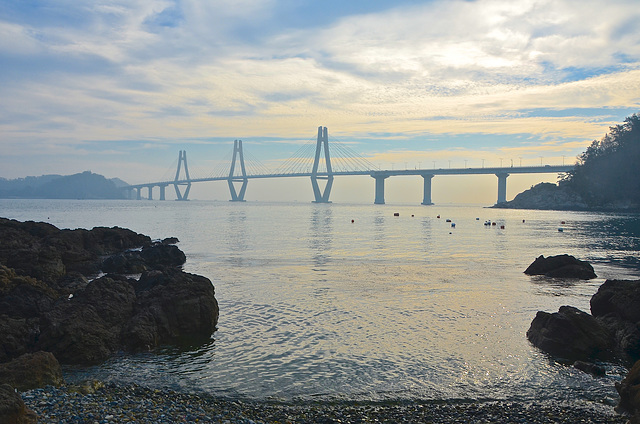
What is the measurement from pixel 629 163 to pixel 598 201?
13668 mm

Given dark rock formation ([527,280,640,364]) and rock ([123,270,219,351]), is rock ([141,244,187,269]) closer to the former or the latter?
rock ([123,270,219,351])

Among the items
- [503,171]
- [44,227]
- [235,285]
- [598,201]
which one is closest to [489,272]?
[235,285]

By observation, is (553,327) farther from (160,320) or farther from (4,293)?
(4,293)

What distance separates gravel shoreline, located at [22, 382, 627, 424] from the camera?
21.1 ft

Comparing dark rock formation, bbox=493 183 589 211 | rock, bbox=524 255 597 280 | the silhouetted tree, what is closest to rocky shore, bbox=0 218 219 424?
rock, bbox=524 255 597 280

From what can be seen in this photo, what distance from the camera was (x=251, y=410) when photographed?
704 cm

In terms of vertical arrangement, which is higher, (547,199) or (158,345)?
(547,199)

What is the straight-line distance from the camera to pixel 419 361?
368 inches

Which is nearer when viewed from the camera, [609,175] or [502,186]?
[609,175]

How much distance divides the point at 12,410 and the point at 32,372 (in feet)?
7.06

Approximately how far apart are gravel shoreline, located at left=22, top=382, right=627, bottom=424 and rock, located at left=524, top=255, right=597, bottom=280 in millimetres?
13687

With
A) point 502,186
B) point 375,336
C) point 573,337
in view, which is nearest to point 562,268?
point 573,337

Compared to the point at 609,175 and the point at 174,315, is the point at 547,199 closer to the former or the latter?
the point at 609,175

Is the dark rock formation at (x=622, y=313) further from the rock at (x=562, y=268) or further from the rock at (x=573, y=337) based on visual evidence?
the rock at (x=562, y=268)
